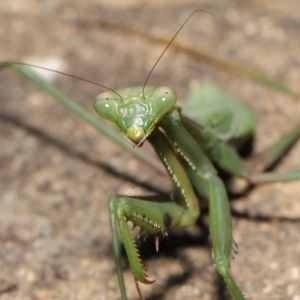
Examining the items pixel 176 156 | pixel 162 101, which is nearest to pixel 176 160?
pixel 176 156

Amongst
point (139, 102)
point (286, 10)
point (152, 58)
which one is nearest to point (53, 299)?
point (139, 102)

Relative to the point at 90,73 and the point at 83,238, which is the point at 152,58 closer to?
the point at 90,73

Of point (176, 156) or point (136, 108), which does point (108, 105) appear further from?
point (176, 156)

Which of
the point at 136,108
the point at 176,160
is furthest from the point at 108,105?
the point at 176,160

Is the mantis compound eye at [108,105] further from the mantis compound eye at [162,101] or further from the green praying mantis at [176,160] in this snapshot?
the mantis compound eye at [162,101]

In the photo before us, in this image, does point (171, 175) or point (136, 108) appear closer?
point (136, 108)

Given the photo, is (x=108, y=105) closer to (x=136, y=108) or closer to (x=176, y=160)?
(x=136, y=108)

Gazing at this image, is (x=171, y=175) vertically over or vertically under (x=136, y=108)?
under
